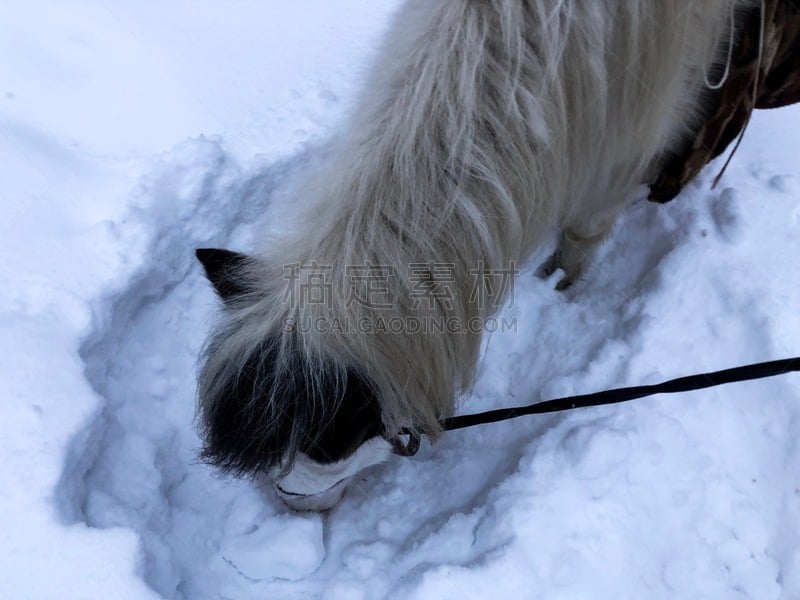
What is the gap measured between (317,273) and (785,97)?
128cm

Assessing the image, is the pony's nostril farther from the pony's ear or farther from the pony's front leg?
the pony's front leg

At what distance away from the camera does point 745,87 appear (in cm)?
116

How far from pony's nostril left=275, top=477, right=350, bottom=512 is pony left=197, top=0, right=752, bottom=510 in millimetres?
171

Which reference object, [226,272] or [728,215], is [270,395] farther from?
[728,215]

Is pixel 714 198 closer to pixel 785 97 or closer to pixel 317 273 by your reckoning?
pixel 785 97

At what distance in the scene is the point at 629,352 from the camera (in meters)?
1.38

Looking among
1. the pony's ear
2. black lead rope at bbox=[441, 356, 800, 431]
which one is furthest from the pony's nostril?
the pony's ear

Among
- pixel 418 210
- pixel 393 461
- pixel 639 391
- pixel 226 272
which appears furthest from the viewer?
pixel 393 461

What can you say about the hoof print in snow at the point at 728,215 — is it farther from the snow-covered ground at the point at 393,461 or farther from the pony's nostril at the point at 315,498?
the pony's nostril at the point at 315,498

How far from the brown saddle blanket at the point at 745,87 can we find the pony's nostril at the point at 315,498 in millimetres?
1095

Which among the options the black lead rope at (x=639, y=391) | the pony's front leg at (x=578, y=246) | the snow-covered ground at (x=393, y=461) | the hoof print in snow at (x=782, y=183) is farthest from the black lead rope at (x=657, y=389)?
the hoof print in snow at (x=782, y=183)

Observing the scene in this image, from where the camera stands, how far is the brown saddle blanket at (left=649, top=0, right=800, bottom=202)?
112 centimetres

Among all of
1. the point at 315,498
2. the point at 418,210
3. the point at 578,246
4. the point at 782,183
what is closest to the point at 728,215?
the point at 782,183

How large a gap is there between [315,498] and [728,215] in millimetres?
1312
